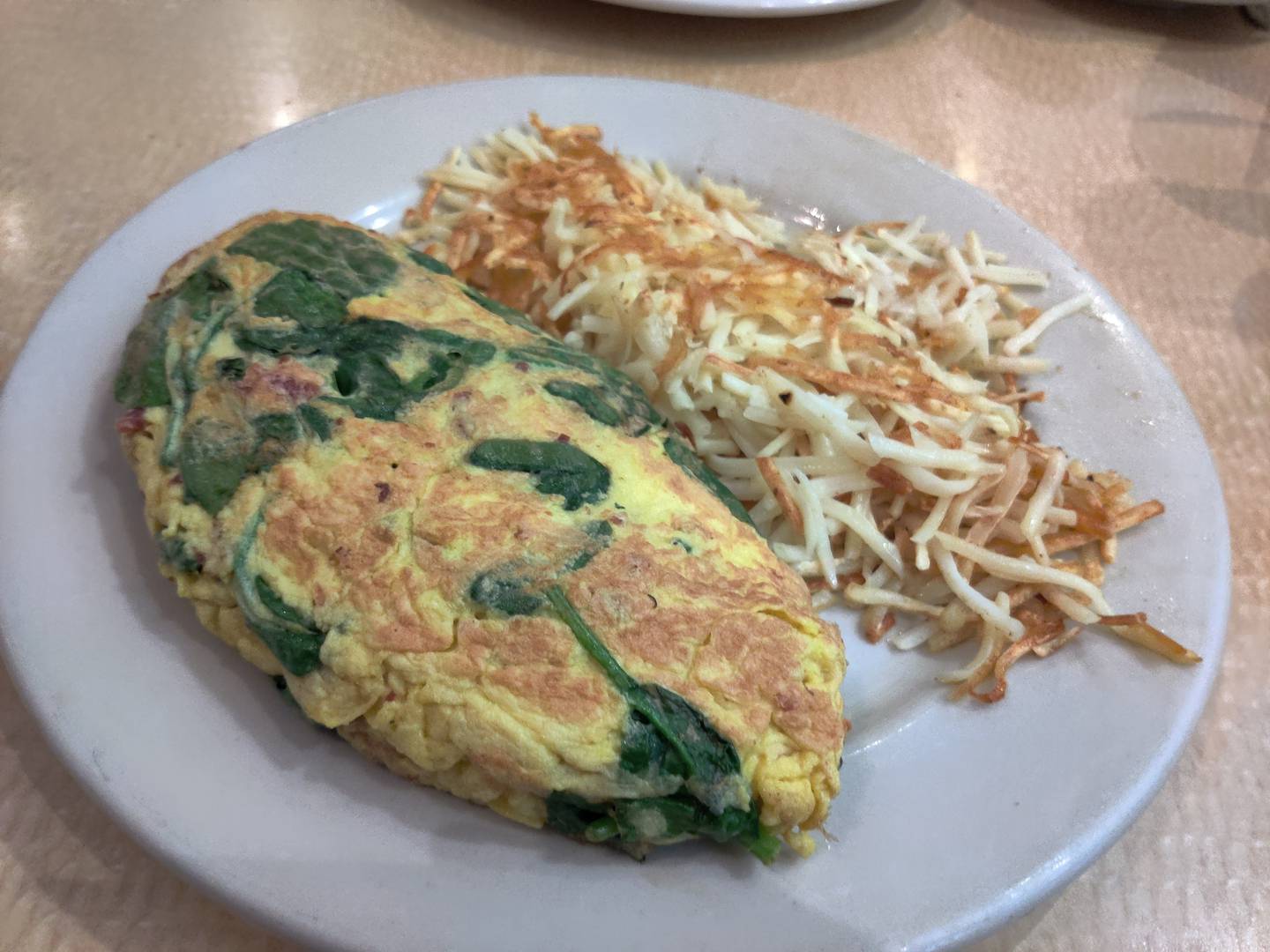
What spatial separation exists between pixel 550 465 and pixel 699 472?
0.39 meters

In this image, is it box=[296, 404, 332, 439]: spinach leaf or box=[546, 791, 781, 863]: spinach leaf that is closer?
box=[546, 791, 781, 863]: spinach leaf

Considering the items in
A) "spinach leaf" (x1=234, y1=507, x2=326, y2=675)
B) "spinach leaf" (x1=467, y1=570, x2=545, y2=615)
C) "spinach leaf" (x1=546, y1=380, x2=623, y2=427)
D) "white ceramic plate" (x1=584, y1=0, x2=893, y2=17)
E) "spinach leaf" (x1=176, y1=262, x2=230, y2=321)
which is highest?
"white ceramic plate" (x1=584, y1=0, x2=893, y2=17)

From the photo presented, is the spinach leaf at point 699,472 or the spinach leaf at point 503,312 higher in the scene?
the spinach leaf at point 503,312

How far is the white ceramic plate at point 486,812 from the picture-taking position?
52.9 inches

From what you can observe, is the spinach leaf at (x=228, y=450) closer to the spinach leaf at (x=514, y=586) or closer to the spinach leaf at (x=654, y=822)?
the spinach leaf at (x=514, y=586)

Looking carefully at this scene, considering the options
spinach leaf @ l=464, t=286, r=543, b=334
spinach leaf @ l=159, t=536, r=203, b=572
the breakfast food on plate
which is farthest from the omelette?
the breakfast food on plate

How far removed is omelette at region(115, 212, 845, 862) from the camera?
1354 mm

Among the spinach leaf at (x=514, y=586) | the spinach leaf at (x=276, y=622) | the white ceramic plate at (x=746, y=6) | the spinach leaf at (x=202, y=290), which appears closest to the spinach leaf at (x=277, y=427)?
the spinach leaf at (x=276, y=622)

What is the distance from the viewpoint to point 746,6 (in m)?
3.27

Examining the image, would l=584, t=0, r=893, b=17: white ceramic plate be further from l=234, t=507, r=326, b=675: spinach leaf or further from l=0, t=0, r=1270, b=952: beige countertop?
l=234, t=507, r=326, b=675: spinach leaf

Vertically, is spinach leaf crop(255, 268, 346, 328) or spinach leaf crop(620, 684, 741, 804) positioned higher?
spinach leaf crop(255, 268, 346, 328)

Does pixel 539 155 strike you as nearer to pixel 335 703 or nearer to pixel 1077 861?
pixel 335 703

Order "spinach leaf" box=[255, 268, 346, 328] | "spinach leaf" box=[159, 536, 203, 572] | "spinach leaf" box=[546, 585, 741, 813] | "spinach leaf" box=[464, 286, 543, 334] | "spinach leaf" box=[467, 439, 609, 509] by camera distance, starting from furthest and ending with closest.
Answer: "spinach leaf" box=[464, 286, 543, 334], "spinach leaf" box=[255, 268, 346, 328], "spinach leaf" box=[467, 439, 609, 509], "spinach leaf" box=[159, 536, 203, 572], "spinach leaf" box=[546, 585, 741, 813]

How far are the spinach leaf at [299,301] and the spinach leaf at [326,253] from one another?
24mm
